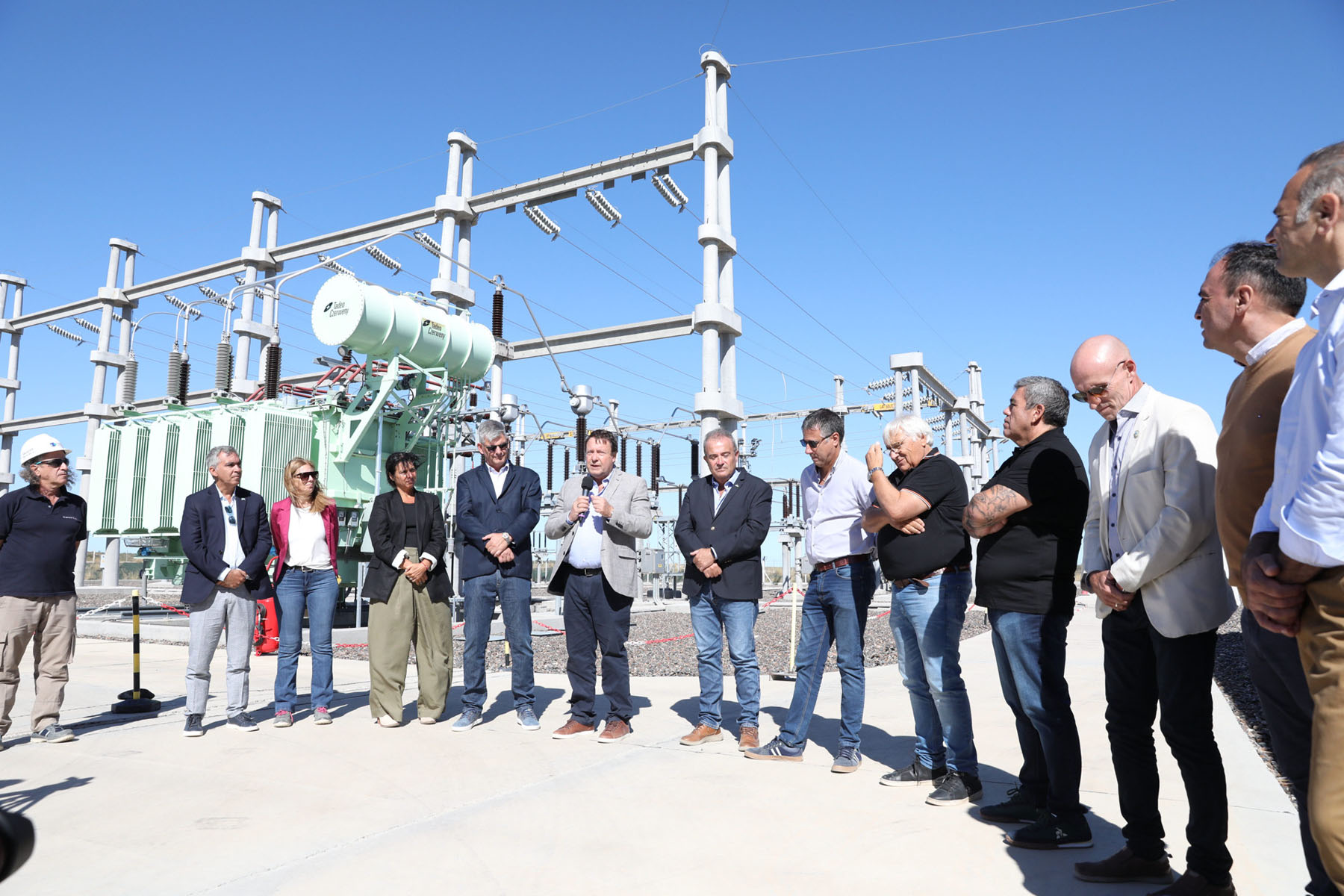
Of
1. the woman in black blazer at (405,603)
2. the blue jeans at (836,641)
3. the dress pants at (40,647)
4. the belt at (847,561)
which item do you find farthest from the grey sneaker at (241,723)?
the belt at (847,561)

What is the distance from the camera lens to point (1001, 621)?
3617 mm

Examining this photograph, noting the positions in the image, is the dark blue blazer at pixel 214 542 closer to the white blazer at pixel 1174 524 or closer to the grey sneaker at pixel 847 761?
the grey sneaker at pixel 847 761

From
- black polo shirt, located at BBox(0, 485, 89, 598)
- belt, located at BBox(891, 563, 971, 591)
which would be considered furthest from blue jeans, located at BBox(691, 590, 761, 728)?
black polo shirt, located at BBox(0, 485, 89, 598)

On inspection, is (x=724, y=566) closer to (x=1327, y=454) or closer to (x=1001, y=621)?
(x=1001, y=621)

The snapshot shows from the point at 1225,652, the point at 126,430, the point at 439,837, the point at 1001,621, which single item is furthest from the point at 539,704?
the point at 126,430

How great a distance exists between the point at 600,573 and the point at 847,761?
2160 mm

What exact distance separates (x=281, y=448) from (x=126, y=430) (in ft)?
14.8

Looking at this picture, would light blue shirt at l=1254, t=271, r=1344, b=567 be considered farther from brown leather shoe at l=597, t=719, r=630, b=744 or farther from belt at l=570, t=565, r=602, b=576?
belt at l=570, t=565, r=602, b=576

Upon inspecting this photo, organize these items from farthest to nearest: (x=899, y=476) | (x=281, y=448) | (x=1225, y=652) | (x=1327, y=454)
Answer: (x=281, y=448)
(x=1225, y=652)
(x=899, y=476)
(x=1327, y=454)

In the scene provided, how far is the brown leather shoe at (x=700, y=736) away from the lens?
17.4ft

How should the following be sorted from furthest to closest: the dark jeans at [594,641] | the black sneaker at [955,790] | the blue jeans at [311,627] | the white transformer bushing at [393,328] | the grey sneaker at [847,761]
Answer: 1. the white transformer bushing at [393,328]
2. the blue jeans at [311,627]
3. the dark jeans at [594,641]
4. the grey sneaker at [847,761]
5. the black sneaker at [955,790]

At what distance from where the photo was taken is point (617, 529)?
5836 mm

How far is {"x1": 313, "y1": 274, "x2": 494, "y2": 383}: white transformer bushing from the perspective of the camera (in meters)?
12.2

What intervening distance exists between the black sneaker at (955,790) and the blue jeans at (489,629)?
3.07 m
